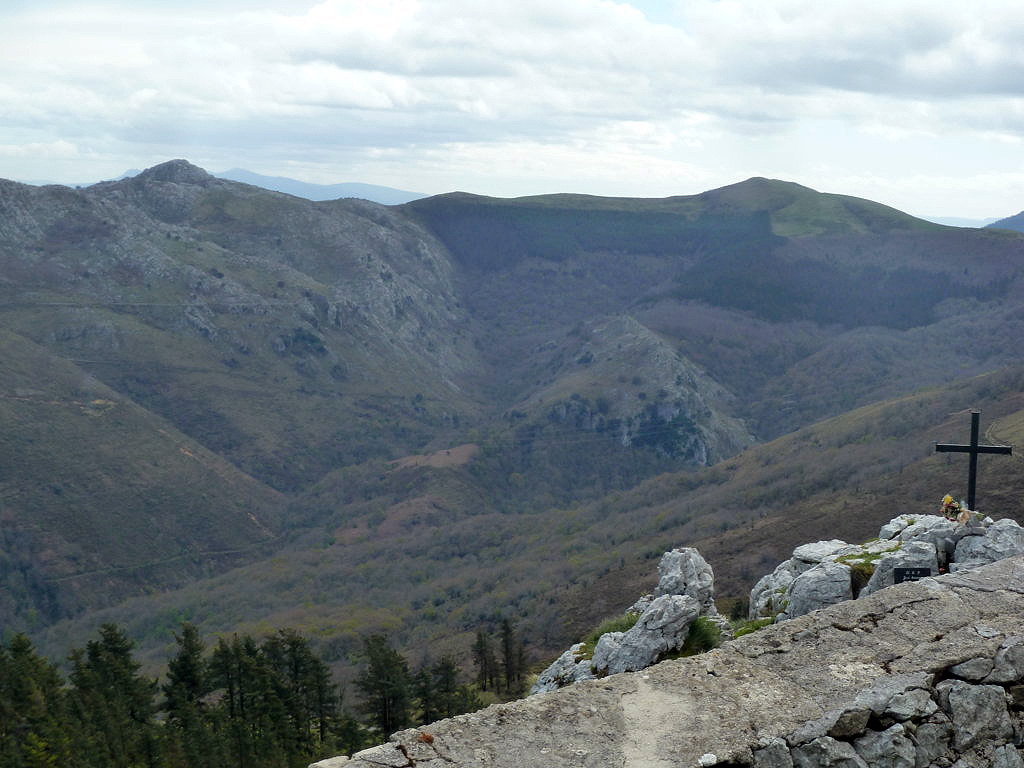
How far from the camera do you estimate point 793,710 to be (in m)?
10.5

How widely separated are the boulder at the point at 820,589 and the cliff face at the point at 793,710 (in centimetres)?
779

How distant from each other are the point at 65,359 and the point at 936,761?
17092 centimetres

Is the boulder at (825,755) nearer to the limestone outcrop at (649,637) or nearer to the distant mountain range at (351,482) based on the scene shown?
the limestone outcrop at (649,637)

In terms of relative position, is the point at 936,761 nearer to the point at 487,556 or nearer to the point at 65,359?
the point at 487,556

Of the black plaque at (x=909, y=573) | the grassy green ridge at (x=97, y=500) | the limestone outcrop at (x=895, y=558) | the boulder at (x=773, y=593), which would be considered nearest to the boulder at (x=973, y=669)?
the black plaque at (x=909, y=573)

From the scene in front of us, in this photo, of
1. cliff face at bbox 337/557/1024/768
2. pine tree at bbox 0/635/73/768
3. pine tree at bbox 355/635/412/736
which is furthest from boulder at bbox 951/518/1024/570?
pine tree at bbox 0/635/73/768

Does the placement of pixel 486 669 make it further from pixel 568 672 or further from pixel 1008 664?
pixel 1008 664

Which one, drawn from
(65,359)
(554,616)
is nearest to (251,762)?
(554,616)

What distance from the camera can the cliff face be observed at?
32.5 ft

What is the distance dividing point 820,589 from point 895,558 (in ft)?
5.97

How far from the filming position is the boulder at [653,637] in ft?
63.9

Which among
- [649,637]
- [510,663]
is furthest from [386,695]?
[649,637]

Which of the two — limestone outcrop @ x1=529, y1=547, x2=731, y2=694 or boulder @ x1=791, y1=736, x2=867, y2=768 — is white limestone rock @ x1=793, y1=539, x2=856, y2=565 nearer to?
limestone outcrop @ x1=529, y1=547, x2=731, y2=694

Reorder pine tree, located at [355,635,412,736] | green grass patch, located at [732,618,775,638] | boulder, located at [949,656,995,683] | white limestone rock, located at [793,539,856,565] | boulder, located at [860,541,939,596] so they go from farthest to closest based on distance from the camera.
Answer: pine tree, located at [355,635,412,736] < white limestone rock, located at [793,539,856,565] < green grass patch, located at [732,618,775,638] < boulder, located at [860,541,939,596] < boulder, located at [949,656,995,683]
